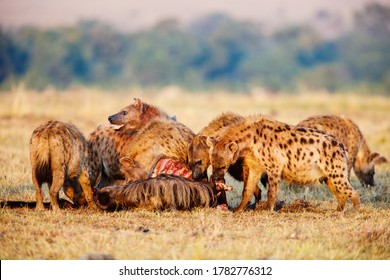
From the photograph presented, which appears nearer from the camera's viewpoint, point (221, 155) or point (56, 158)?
point (56, 158)

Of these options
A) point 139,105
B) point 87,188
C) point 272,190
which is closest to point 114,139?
point 139,105

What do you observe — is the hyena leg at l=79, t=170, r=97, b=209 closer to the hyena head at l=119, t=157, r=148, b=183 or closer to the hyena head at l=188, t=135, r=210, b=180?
the hyena head at l=119, t=157, r=148, b=183

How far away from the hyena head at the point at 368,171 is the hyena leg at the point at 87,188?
4042 millimetres

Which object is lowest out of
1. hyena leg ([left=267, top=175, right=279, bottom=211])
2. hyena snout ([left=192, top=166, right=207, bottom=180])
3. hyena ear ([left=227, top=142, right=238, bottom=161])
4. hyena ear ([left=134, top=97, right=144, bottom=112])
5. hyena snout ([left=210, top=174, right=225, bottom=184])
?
hyena leg ([left=267, top=175, right=279, bottom=211])

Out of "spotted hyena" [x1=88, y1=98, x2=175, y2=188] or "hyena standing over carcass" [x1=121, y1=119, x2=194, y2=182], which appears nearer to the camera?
"hyena standing over carcass" [x1=121, y1=119, x2=194, y2=182]

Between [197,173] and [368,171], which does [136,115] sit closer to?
[197,173]

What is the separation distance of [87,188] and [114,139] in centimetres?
112

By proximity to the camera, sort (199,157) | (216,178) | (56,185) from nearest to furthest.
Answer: (56,185), (216,178), (199,157)

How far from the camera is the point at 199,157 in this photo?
807cm

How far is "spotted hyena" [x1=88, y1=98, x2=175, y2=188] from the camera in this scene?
8.80 metres

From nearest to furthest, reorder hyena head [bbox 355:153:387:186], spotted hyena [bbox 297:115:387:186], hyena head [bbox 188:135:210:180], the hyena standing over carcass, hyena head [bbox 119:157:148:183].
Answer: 1. hyena head [bbox 188:135:210:180]
2. hyena head [bbox 119:157:148:183]
3. the hyena standing over carcass
4. spotted hyena [bbox 297:115:387:186]
5. hyena head [bbox 355:153:387:186]

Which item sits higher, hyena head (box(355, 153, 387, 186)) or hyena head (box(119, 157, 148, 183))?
hyena head (box(119, 157, 148, 183))

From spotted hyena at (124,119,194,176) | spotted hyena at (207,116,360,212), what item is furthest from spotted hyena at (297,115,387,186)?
spotted hyena at (124,119,194,176)

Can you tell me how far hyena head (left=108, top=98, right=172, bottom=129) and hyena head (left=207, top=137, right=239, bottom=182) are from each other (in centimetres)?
143
